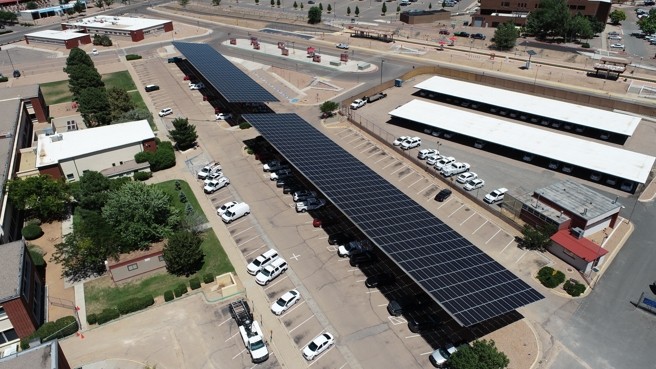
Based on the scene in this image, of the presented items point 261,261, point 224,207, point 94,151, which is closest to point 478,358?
point 261,261

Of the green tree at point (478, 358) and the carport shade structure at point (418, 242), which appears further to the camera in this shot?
the carport shade structure at point (418, 242)

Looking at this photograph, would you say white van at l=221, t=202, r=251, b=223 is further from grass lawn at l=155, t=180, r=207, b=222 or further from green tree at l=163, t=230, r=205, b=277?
green tree at l=163, t=230, r=205, b=277

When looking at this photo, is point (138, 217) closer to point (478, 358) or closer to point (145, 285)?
point (145, 285)

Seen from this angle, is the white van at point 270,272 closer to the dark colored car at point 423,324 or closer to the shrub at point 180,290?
the shrub at point 180,290

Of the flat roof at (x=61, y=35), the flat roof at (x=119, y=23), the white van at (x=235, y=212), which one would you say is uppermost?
the flat roof at (x=119, y=23)

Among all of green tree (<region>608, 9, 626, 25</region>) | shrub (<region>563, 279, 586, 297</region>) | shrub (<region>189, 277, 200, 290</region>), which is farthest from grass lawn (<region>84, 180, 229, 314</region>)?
green tree (<region>608, 9, 626, 25</region>)

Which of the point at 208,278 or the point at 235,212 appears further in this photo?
the point at 235,212

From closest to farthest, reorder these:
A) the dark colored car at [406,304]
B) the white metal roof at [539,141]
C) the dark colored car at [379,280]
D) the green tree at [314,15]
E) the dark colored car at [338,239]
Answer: the dark colored car at [406,304]
the dark colored car at [379,280]
the dark colored car at [338,239]
the white metal roof at [539,141]
the green tree at [314,15]

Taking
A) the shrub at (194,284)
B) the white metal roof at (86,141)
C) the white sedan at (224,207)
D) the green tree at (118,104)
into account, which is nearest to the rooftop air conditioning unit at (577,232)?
the white sedan at (224,207)
